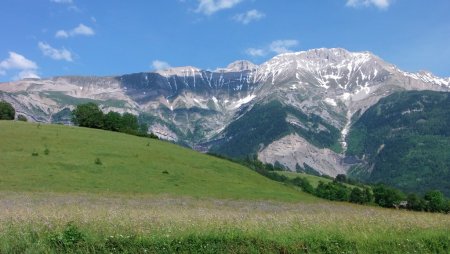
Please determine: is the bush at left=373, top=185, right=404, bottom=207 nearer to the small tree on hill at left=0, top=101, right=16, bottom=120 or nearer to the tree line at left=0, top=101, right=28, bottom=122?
the tree line at left=0, top=101, right=28, bottom=122

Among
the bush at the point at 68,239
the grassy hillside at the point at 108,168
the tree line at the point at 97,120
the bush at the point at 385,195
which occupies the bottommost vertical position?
the bush at the point at 385,195

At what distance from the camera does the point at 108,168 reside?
67.2 m

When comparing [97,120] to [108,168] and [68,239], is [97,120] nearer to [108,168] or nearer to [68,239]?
[108,168]

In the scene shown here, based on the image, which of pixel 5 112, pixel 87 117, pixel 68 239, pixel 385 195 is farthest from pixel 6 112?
pixel 68 239

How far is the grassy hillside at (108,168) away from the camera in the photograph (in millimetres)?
56312

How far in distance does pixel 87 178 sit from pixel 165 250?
161 ft

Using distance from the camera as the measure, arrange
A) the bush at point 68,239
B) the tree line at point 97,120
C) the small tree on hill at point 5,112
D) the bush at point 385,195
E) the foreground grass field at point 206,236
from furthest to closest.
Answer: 1. the bush at point 385,195
2. the small tree on hill at point 5,112
3. the tree line at point 97,120
4. the foreground grass field at point 206,236
5. the bush at point 68,239

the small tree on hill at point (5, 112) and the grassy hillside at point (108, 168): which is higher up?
the small tree on hill at point (5, 112)

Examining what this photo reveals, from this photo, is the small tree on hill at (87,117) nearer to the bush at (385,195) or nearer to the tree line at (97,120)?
the tree line at (97,120)

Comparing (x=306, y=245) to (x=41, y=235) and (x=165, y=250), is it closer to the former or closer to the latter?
(x=165, y=250)

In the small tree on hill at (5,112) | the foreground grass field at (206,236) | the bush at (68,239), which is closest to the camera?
the bush at (68,239)

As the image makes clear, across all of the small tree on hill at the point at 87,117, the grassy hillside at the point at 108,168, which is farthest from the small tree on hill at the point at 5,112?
the grassy hillside at the point at 108,168

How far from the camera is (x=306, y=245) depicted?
46.7ft

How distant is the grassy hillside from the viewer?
56312mm
